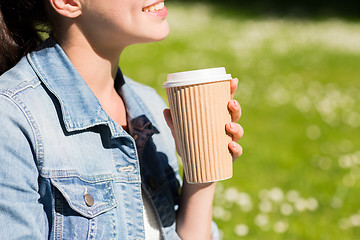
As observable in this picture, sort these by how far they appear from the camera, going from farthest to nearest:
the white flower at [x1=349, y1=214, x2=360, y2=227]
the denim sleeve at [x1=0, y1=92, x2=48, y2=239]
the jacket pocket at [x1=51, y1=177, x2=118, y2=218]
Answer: the white flower at [x1=349, y1=214, x2=360, y2=227] → the jacket pocket at [x1=51, y1=177, x2=118, y2=218] → the denim sleeve at [x1=0, y1=92, x2=48, y2=239]

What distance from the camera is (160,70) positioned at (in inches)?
349

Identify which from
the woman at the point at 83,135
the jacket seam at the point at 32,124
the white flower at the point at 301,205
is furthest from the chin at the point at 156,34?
the white flower at the point at 301,205

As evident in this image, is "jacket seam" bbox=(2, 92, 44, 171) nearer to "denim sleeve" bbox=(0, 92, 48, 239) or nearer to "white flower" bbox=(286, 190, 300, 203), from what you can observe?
"denim sleeve" bbox=(0, 92, 48, 239)

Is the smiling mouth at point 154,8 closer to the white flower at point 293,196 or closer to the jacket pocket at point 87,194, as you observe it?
the jacket pocket at point 87,194

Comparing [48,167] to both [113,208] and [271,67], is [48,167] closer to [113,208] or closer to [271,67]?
[113,208]

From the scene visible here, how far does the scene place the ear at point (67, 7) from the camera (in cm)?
201

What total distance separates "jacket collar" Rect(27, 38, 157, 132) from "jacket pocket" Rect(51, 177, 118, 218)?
0.20 m

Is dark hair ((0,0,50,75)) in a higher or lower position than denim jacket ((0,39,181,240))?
higher

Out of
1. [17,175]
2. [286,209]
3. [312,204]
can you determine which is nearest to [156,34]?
[17,175]

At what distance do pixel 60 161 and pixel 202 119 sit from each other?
1.79 feet

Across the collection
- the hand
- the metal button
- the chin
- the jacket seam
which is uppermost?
the chin

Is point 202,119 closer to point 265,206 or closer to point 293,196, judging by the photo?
point 265,206

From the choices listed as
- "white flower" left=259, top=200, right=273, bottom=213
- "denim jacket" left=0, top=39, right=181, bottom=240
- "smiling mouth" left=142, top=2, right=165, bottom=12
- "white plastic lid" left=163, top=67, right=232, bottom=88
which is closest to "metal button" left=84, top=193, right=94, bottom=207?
"denim jacket" left=0, top=39, right=181, bottom=240

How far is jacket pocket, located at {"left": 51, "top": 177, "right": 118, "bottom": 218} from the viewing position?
1.84 metres
